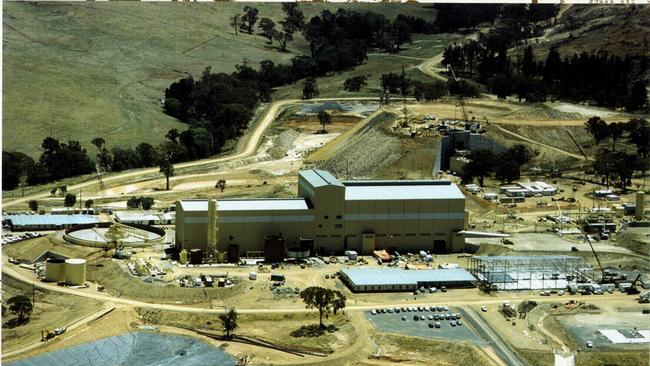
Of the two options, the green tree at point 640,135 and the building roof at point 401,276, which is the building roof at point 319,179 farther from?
the green tree at point 640,135

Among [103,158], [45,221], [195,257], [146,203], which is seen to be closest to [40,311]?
[195,257]

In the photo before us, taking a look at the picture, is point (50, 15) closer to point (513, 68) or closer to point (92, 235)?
point (513, 68)

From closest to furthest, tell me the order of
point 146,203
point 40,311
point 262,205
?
point 40,311
point 262,205
point 146,203

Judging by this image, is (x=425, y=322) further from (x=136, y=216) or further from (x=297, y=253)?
(x=136, y=216)

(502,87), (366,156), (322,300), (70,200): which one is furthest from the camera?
(502,87)

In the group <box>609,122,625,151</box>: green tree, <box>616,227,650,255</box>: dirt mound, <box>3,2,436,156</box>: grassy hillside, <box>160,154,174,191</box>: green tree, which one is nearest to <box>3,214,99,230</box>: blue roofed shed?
<box>160,154,174,191</box>: green tree

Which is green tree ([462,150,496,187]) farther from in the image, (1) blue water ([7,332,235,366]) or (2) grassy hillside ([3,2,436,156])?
(1) blue water ([7,332,235,366])
